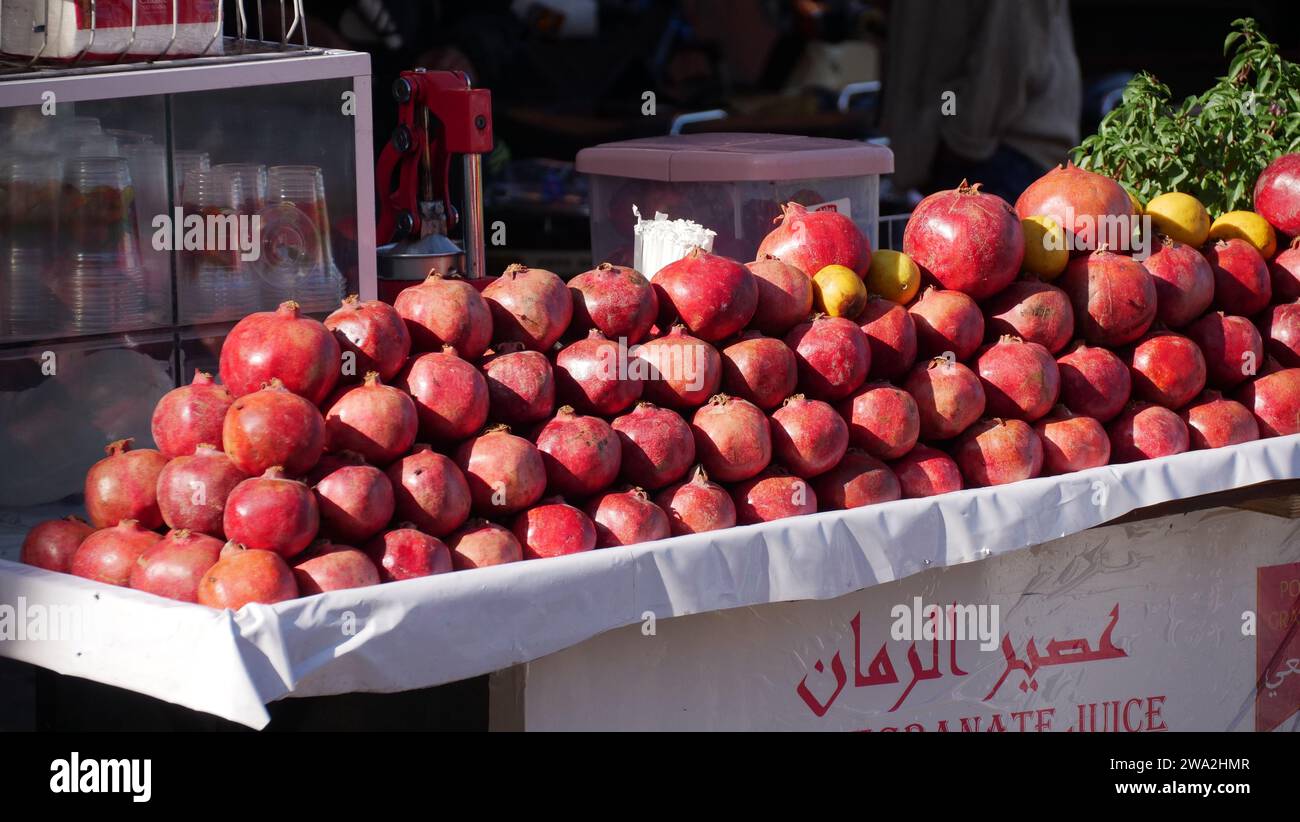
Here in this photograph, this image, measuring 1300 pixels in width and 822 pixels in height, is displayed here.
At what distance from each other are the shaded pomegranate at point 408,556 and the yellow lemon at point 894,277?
1.16m

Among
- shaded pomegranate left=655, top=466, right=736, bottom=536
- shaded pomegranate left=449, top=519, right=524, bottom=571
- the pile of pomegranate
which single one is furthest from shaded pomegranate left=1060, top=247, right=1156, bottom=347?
shaded pomegranate left=449, top=519, right=524, bottom=571

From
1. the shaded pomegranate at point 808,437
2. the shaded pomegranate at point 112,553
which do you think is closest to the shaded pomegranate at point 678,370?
the shaded pomegranate at point 808,437

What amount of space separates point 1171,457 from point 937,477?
Result: 1.73 ft

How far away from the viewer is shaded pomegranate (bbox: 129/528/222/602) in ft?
7.47

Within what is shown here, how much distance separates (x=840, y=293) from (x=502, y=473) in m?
0.82

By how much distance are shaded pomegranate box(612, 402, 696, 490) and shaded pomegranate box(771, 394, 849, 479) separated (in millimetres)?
179

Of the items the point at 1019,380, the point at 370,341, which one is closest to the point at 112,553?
the point at 370,341

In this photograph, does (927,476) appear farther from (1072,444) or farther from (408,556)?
(408,556)

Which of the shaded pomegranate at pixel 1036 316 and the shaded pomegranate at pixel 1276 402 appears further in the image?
the shaded pomegranate at pixel 1276 402

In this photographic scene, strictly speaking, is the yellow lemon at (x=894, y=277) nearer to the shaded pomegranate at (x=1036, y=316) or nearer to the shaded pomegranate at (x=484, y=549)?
the shaded pomegranate at (x=1036, y=316)

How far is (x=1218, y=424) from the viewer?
311 centimetres

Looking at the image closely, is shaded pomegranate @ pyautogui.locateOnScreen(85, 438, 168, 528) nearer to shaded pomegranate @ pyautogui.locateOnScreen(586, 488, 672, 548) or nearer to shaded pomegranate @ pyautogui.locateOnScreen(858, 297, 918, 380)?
shaded pomegranate @ pyautogui.locateOnScreen(586, 488, 672, 548)

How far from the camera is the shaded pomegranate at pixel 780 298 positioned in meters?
2.87

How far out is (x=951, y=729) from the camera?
2.86m
